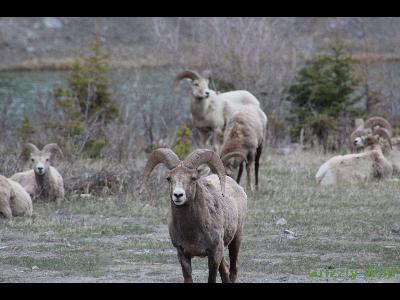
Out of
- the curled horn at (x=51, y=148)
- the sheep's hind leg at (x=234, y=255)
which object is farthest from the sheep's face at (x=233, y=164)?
the sheep's hind leg at (x=234, y=255)

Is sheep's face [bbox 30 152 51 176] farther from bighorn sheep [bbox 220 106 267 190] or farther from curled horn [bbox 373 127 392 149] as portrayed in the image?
curled horn [bbox 373 127 392 149]

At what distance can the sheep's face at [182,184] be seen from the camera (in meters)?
8.02

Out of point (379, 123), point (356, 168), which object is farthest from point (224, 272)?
point (379, 123)

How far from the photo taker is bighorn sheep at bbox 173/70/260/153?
18.0m

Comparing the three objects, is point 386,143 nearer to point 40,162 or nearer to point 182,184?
point 40,162

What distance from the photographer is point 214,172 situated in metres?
8.71

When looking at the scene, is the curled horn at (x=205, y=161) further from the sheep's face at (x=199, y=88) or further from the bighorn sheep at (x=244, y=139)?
the sheep's face at (x=199, y=88)

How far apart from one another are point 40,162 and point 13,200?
128 cm

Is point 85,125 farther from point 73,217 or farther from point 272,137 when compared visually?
point 73,217

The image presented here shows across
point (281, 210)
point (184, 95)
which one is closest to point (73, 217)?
point (281, 210)

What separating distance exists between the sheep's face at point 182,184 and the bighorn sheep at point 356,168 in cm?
757

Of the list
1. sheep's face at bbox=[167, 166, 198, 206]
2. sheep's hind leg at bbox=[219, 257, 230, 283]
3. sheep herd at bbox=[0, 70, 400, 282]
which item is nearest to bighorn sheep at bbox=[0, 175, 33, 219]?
sheep herd at bbox=[0, 70, 400, 282]

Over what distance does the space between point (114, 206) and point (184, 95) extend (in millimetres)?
12852

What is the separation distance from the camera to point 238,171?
1515 cm
